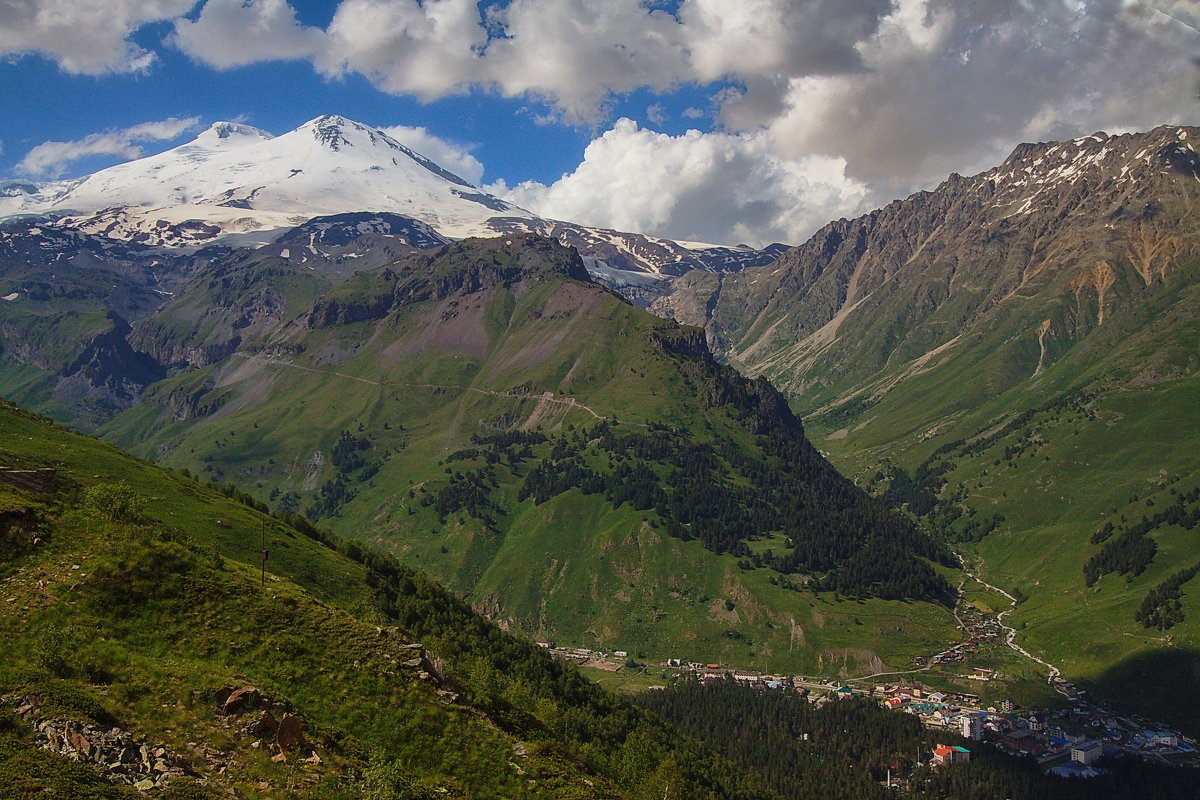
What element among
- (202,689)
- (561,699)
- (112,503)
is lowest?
(561,699)

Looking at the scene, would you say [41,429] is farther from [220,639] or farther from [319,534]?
[220,639]


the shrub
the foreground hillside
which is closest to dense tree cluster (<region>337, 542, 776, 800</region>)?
the foreground hillside

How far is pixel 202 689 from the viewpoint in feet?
157

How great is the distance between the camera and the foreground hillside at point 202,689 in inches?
1598

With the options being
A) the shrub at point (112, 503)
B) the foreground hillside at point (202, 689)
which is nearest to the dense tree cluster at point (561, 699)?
the foreground hillside at point (202, 689)

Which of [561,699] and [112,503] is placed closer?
[112,503]

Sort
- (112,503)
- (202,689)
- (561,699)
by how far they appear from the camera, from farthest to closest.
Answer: (561,699) < (112,503) < (202,689)

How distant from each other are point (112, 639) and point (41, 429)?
121m

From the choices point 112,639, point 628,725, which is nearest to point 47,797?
point 112,639

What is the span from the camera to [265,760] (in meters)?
45.2

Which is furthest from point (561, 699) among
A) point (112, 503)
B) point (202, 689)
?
point (202, 689)

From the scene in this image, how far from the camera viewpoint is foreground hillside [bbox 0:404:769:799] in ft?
133

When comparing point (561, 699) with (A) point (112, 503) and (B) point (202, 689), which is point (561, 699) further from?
(B) point (202, 689)

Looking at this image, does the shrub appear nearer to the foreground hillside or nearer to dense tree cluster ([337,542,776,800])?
the foreground hillside
